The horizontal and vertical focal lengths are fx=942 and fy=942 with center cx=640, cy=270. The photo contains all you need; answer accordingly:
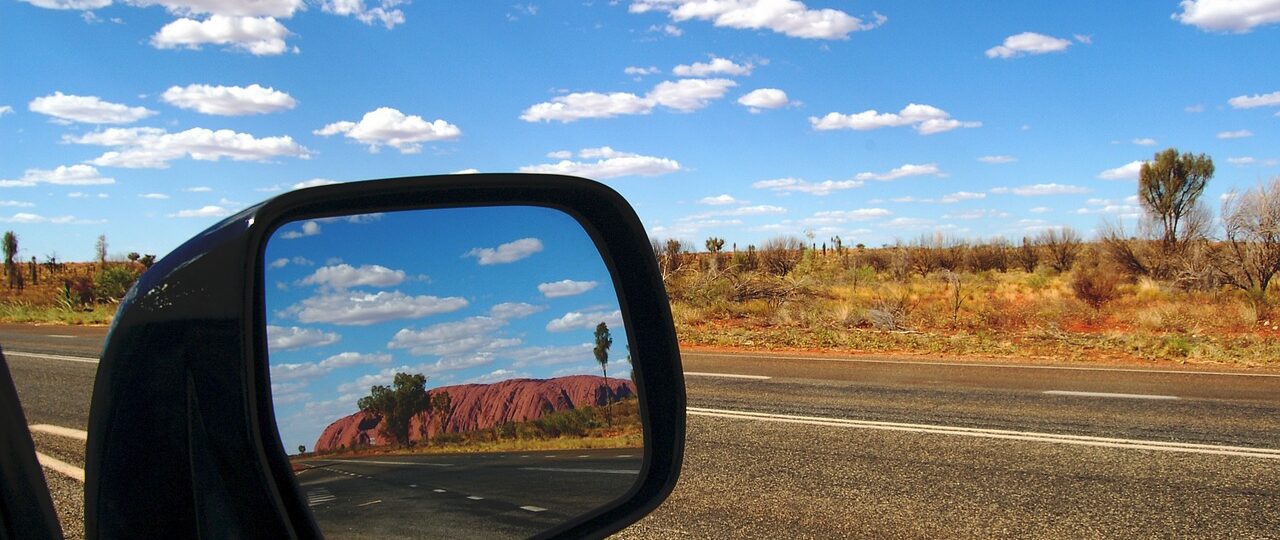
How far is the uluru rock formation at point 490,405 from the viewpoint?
1307mm

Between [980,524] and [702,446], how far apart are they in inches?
96.0

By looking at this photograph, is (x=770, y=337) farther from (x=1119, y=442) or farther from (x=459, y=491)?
(x=459, y=491)

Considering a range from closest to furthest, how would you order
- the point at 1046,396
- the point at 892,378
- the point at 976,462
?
the point at 976,462 → the point at 1046,396 → the point at 892,378

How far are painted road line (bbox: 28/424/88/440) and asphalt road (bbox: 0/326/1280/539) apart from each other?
0.22 feet

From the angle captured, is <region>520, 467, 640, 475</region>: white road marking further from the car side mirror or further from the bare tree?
the bare tree

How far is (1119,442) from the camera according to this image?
695 cm

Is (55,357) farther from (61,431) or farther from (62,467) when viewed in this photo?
(62,467)

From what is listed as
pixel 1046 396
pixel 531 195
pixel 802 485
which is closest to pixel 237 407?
pixel 531 195

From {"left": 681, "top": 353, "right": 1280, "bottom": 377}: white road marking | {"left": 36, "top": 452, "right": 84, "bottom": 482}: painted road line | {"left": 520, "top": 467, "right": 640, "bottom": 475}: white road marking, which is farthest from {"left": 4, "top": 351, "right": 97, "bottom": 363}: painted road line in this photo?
{"left": 520, "top": 467, "right": 640, "bottom": 475}: white road marking

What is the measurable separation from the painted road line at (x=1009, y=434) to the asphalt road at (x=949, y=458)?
0.07 ft

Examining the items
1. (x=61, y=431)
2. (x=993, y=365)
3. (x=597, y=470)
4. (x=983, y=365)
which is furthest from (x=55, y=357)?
(x=597, y=470)

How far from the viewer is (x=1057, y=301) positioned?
87.3 feet

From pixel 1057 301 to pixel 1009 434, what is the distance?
69.8ft

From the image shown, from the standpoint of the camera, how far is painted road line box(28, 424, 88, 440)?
6.80 m
